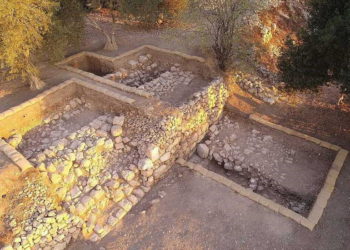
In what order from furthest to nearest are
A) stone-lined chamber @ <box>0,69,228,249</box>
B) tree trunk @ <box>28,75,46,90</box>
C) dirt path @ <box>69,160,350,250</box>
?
tree trunk @ <box>28,75,46,90</box> < stone-lined chamber @ <box>0,69,228,249</box> < dirt path @ <box>69,160,350,250</box>

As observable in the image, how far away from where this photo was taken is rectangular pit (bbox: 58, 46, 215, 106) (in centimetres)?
1291

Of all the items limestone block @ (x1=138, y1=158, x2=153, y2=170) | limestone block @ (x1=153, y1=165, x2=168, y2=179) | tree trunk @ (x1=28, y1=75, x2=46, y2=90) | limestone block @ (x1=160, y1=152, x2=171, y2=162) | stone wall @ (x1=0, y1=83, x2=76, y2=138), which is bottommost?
limestone block @ (x1=153, y1=165, x2=168, y2=179)

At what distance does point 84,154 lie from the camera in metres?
9.58

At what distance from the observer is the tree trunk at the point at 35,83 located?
1128 centimetres

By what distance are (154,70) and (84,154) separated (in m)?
6.72

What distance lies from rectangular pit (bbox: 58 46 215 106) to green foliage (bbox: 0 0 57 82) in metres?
2.37

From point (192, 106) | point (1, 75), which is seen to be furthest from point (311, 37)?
point (1, 75)

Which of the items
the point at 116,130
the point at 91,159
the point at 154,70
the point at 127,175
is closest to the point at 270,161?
the point at 127,175

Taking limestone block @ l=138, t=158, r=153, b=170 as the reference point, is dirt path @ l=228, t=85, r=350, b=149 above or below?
above

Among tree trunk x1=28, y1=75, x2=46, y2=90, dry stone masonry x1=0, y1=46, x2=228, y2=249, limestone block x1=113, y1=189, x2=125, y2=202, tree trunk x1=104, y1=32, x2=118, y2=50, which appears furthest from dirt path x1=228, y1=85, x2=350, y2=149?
tree trunk x1=28, y1=75, x2=46, y2=90

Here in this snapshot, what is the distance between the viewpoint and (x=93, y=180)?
9234 millimetres

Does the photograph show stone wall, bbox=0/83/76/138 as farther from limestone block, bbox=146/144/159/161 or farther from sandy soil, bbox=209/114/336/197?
sandy soil, bbox=209/114/336/197

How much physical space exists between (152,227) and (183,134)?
12.3 ft

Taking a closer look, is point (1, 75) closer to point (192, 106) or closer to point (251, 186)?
point (192, 106)
